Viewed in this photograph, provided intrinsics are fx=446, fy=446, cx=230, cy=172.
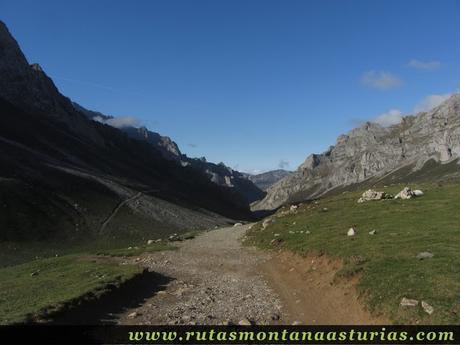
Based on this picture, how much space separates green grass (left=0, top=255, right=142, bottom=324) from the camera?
23.3 meters

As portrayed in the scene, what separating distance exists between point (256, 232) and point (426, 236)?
29.4 metres

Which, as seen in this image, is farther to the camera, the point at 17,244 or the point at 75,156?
the point at 75,156

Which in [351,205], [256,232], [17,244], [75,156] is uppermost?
[75,156]

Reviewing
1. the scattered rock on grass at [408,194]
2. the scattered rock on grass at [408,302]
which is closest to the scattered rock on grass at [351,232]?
the scattered rock on grass at [408,302]

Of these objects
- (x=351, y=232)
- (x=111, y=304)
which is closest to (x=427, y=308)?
(x=111, y=304)

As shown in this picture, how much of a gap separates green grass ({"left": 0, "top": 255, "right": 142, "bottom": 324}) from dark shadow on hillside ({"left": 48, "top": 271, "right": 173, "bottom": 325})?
22.4 inches

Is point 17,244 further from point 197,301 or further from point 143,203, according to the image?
point 197,301

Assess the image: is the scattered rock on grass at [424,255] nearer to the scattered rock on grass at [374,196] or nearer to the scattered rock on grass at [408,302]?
the scattered rock on grass at [408,302]

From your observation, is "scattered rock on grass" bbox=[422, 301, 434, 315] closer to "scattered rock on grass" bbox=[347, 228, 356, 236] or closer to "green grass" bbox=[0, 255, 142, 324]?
"green grass" bbox=[0, 255, 142, 324]

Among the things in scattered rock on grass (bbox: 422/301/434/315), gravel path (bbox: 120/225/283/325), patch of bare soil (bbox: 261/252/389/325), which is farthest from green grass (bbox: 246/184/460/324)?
gravel path (bbox: 120/225/283/325)

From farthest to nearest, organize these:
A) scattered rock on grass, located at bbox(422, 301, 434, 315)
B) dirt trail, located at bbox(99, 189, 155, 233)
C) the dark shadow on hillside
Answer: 1. dirt trail, located at bbox(99, 189, 155, 233)
2. the dark shadow on hillside
3. scattered rock on grass, located at bbox(422, 301, 434, 315)

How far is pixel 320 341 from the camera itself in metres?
20.6

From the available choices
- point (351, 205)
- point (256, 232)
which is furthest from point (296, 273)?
point (351, 205)

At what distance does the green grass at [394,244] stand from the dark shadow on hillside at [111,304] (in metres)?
13.2
